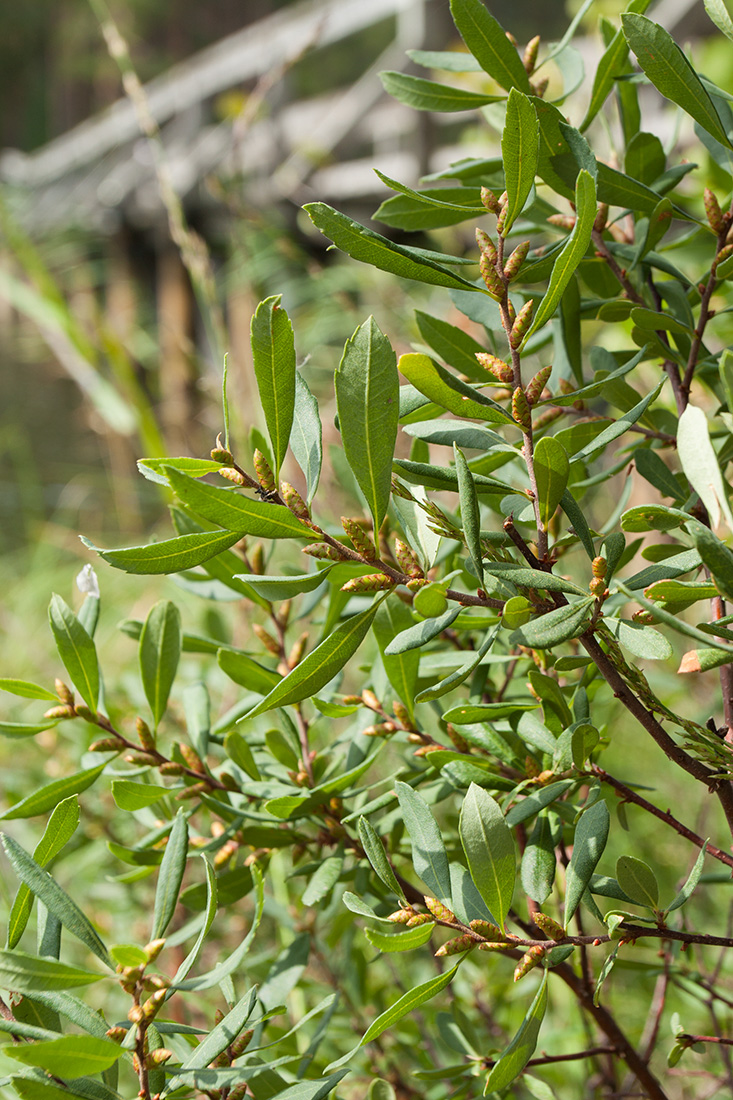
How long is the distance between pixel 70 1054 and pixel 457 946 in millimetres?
99

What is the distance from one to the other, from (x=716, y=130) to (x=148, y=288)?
4.71m

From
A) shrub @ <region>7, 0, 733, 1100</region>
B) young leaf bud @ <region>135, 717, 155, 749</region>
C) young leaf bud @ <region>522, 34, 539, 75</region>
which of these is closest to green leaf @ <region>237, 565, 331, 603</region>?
shrub @ <region>7, 0, 733, 1100</region>

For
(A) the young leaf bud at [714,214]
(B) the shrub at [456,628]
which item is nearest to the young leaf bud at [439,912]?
(B) the shrub at [456,628]

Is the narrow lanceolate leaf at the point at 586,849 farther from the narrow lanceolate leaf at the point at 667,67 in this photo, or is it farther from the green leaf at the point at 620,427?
the narrow lanceolate leaf at the point at 667,67

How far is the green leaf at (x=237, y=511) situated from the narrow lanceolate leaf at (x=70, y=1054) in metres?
0.13

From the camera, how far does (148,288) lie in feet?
15.2

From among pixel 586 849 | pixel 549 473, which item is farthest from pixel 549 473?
pixel 586 849

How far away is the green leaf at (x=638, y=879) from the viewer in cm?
25

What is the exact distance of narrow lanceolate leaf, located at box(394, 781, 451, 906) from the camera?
251 millimetres

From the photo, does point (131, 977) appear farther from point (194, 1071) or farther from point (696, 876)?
point (696, 876)

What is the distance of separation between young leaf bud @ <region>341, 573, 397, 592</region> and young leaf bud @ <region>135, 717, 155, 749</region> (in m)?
0.12

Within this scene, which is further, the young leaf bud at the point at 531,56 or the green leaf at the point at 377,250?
the young leaf bud at the point at 531,56

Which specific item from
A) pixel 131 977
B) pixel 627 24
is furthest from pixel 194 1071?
pixel 627 24

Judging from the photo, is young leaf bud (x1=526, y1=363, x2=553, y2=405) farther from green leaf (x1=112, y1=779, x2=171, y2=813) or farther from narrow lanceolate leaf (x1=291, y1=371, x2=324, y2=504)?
green leaf (x1=112, y1=779, x2=171, y2=813)
